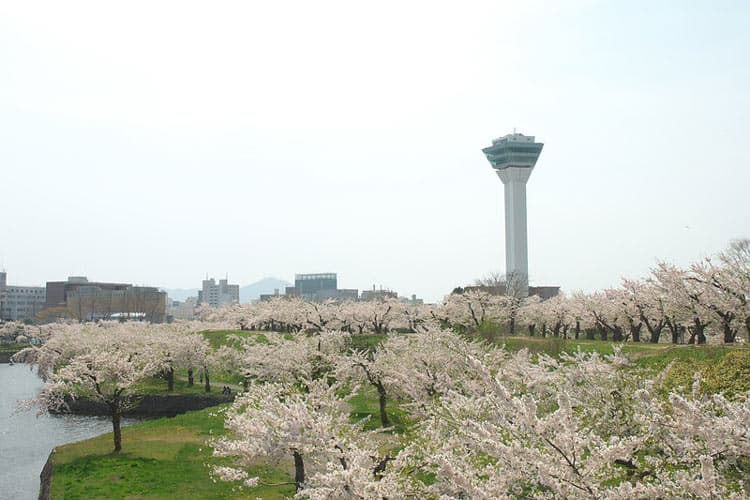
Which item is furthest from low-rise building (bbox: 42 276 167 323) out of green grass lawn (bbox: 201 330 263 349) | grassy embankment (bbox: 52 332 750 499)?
grassy embankment (bbox: 52 332 750 499)

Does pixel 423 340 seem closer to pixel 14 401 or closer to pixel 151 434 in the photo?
pixel 151 434

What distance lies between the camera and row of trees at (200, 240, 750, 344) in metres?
36.7

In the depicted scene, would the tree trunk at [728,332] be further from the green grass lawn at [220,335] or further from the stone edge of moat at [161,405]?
the green grass lawn at [220,335]

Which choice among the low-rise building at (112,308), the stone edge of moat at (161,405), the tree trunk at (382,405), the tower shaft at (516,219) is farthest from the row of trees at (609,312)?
the tower shaft at (516,219)

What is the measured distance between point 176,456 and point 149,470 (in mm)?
2231

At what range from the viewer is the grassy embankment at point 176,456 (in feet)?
72.0

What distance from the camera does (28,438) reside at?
122ft

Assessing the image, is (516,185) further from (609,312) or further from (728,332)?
(728,332)

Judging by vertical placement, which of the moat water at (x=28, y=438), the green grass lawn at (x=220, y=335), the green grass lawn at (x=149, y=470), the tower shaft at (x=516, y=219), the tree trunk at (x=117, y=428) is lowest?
the moat water at (x=28, y=438)

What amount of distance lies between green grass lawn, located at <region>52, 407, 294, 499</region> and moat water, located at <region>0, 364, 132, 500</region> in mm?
1721

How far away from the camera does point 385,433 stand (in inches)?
1160

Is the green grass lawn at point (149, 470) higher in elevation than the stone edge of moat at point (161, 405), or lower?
higher

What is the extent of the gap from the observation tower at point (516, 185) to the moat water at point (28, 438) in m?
117

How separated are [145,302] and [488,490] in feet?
455
